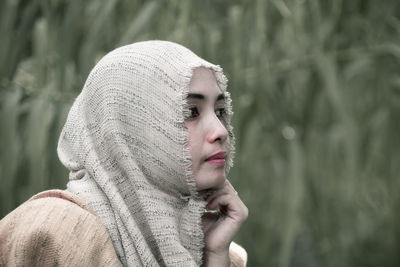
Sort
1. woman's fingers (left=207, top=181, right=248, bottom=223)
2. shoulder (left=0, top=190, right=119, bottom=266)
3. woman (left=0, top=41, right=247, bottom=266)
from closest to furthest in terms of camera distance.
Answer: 1. shoulder (left=0, top=190, right=119, bottom=266)
2. woman (left=0, top=41, right=247, bottom=266)
3. woman's fingers (left=207, top=181, right=248, bottom=223)

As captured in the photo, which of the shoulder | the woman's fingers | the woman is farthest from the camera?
the woman's fingers

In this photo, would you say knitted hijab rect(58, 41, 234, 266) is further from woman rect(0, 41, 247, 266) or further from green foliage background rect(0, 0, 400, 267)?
green foliage background rect(0, 0, 400, 267)

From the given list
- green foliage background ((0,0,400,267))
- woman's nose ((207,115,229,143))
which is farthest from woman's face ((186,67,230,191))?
green foliage background ((0,0,400,267))

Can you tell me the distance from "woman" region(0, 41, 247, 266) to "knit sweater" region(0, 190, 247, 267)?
2 centimetres

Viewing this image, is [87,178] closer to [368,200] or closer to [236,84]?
[236,84]

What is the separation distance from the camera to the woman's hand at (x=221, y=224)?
7.35ft

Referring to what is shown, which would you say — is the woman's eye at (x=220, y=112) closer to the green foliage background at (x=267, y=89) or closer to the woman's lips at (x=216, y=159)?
the woman's lips at (x=216, y=159)

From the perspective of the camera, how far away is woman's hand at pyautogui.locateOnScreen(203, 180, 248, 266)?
88.2 inches

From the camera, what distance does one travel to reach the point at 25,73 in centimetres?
358

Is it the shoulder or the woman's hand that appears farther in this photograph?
the woman's hand

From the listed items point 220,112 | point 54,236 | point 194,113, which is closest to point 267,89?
point 220,112

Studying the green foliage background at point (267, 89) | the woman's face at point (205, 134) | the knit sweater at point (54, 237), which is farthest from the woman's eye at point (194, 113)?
the green foliage background at point (267, 89)

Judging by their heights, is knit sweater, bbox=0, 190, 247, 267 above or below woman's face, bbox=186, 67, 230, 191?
below

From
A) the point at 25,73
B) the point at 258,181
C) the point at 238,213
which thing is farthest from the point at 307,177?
the point at 238,213
